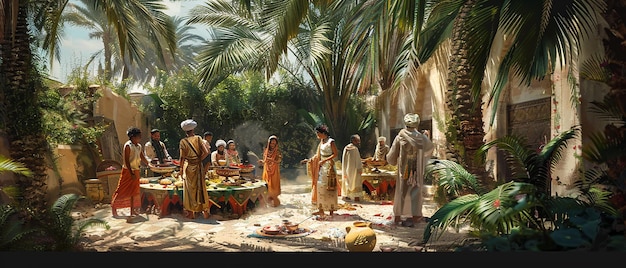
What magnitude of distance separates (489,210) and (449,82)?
4.75 meters

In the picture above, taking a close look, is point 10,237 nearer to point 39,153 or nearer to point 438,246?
point 39,153

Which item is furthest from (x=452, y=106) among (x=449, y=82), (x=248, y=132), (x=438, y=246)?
(x=248, y=132)

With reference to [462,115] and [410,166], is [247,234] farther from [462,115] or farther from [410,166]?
[462,115]

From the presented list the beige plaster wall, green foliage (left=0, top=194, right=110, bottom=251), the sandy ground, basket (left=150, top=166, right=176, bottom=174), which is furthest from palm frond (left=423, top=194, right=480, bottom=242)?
the beige plaster wall

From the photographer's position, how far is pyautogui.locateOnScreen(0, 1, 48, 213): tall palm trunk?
6.77m

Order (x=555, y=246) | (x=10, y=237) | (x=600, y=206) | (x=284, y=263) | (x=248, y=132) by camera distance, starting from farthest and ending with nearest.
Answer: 1. (x=248, y=132)
2. (x=10, y=237)
3. (x=600, y=206)
4. (x=555, y=246)
5. (x=284, y=263)

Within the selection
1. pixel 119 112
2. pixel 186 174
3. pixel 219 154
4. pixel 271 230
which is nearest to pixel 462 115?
pixel 271 230

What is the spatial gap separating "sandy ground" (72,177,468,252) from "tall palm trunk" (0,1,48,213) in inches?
39.5

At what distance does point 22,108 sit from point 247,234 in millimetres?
3400

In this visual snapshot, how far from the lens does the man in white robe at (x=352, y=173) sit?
10.3 meters

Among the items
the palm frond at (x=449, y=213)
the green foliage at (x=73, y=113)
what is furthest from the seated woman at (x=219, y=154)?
the palm frond at (x=449, y=213)

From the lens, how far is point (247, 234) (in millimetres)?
6980

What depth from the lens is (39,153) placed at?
697 cm

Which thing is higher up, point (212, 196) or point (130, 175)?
point (130, 175)
